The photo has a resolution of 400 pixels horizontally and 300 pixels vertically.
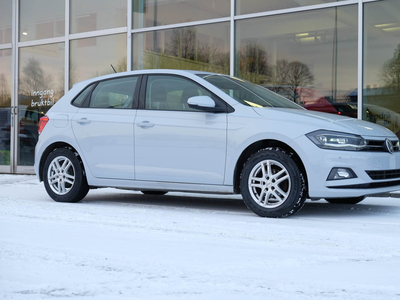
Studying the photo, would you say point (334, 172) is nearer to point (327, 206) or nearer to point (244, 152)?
point (244, 152)

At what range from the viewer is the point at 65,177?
723 cm

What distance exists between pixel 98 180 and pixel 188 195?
2143mm

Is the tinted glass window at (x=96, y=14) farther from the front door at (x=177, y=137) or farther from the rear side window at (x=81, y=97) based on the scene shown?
the front door at (x=177, y=137)

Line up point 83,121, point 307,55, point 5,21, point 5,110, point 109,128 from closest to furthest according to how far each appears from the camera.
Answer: point 109,128
point 83,121
point 307,55
point 5,110
point 5,21

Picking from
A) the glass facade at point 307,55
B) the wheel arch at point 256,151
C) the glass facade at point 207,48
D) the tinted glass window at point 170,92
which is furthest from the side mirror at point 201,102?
the glass facade at point 307,55

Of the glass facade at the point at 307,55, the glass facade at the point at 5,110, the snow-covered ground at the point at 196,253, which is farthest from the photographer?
the glass facade at the point at 5,110

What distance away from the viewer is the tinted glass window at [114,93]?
22.7 ft

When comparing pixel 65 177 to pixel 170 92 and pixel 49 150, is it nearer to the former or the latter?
pixel 49 150

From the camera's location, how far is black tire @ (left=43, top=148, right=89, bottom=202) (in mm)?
7090

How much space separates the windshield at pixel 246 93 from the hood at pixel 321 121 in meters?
0.28

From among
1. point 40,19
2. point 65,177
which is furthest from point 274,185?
point 40,19

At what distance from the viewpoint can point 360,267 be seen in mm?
3541

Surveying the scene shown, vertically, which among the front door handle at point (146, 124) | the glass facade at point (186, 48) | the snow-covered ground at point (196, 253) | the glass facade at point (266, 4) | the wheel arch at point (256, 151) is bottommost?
the snow-covered ground at point (196, 253)

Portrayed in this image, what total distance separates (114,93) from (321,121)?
274cm
